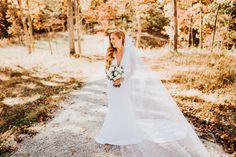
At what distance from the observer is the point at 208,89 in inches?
446

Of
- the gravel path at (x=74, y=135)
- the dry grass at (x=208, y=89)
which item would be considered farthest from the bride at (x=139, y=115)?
the dry grass at (x=208, y=89)

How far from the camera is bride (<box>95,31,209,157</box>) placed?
6695 mm

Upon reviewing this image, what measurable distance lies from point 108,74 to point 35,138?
3.08 meters

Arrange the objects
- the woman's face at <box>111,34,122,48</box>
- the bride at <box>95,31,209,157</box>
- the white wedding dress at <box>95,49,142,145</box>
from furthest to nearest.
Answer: the white wedding dress at <box>95,49,142,145</box>
the woman's face at <box>111,34,122,48</box>
the bride at <box>95,31,209,157</box>

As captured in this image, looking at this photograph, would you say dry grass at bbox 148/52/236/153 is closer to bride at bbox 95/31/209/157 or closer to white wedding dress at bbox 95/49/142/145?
bride at bbox 95/31/209/157

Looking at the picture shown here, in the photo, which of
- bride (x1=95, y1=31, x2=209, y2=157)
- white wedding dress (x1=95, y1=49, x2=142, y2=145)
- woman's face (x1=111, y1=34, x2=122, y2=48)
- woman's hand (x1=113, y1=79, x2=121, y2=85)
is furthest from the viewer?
white wedding dress (x1=95, y1=49, x2=142, y2=145)

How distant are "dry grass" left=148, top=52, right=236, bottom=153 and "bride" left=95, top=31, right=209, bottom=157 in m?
0.99

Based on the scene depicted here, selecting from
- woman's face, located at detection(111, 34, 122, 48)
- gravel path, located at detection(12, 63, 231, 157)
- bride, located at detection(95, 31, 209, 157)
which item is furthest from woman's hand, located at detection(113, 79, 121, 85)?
gravel path, located at detection(12, 63, 231, 157)

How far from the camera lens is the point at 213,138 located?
743 centimetres

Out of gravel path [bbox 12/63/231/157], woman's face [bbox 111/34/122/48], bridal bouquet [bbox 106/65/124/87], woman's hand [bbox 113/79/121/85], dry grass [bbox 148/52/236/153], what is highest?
woman's face [bbox 111/34/122/48]

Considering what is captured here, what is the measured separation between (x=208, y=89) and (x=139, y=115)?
4.56 metres

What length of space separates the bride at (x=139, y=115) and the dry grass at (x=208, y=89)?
0.99 m

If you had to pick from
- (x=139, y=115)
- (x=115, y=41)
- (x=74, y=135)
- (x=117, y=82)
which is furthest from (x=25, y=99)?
(x=115, y=41)

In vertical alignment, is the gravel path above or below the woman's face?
below
